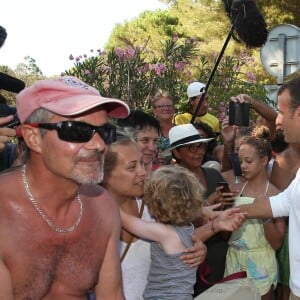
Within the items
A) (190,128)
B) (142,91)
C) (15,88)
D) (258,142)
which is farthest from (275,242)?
(142,91)

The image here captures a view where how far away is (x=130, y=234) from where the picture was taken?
303 cm

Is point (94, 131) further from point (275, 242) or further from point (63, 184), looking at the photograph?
point (275, 242)

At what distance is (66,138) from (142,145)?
208 centimetres

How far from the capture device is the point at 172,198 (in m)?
3.00

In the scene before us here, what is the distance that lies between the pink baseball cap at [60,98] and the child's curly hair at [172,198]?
970mm

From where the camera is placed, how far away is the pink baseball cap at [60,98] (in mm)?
2006

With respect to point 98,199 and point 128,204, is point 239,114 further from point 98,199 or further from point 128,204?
point 98,199

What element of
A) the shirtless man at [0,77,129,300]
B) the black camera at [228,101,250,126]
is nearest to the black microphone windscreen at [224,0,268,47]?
the black camera at [228,101,250,126]

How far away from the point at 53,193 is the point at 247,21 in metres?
4.15

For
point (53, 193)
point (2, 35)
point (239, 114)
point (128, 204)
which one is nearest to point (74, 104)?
point (53, 193)

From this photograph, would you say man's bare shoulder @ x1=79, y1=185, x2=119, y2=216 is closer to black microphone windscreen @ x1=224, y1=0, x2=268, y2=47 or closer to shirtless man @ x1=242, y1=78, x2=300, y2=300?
shirtless man @ x1=242, y1=78, x2=300, y2=300

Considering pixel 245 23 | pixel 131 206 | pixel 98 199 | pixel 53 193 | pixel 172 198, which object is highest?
pixel 245 23

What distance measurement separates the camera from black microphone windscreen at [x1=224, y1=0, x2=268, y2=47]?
5.70m

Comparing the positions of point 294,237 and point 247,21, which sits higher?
point 247,21
